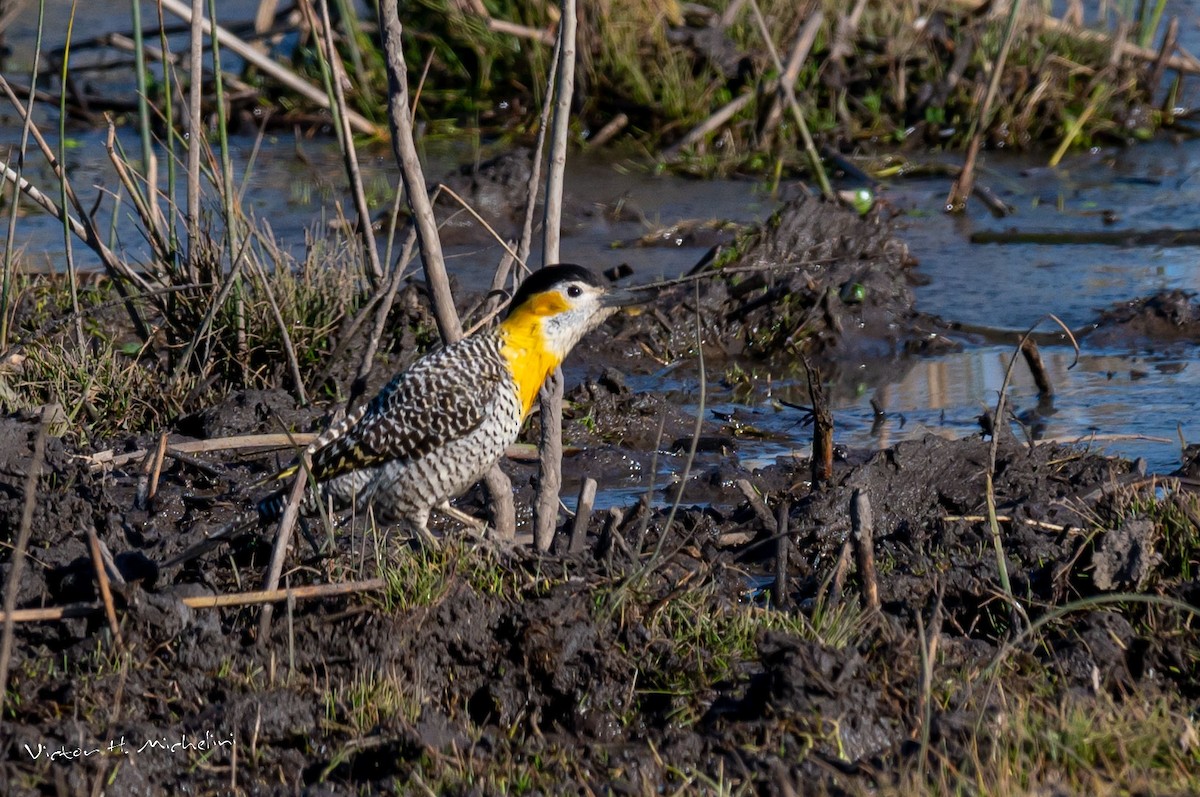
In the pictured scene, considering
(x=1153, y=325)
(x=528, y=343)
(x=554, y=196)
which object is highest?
(x=554, y=196)

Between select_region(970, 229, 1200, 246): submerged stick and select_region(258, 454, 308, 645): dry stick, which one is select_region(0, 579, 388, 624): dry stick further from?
select_region(970, 229, 1200, 246): submerged stick

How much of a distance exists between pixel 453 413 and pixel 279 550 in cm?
90

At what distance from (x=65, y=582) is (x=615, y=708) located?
162cm

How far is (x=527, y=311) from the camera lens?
5219 mm

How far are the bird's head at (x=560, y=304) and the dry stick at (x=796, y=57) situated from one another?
5.81 m

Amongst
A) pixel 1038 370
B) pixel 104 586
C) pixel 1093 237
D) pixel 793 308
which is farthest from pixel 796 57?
pixel 104 586

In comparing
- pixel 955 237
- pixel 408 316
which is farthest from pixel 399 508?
pixel 955 237

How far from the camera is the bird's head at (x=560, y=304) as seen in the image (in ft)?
16.9

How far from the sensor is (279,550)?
14.2ft

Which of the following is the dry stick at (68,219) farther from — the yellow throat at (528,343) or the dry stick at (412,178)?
the yellow throat at (528,343)

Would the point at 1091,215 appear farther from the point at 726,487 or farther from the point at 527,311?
the point at 527,311

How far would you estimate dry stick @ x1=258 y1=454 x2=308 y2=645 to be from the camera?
14.1 ft

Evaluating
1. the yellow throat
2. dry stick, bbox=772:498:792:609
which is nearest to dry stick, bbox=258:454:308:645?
the yellow throat

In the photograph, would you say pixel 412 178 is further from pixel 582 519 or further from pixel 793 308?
pixel 793 308
